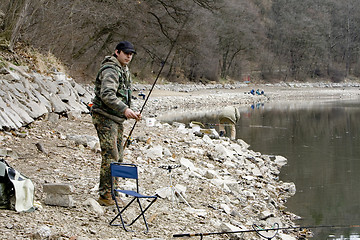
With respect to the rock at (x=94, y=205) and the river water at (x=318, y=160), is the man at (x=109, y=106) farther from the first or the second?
the river water at (x=318, y=160)

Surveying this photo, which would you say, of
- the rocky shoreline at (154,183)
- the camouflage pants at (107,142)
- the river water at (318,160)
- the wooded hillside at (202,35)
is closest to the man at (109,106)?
the camouflage pants at (107,142)

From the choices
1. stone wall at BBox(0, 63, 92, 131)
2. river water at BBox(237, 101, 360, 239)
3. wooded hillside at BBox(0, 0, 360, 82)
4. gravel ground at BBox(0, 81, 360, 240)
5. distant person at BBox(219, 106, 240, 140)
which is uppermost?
wooded hillside at BBox(0, 0, 360, 82)

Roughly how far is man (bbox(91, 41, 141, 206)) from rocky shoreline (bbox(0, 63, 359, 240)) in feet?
1.11

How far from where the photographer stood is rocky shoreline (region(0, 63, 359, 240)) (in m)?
4.14

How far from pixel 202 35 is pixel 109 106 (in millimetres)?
27900

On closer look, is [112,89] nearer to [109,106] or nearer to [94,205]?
[109,106]

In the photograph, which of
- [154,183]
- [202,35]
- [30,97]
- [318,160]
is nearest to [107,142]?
[154,183]

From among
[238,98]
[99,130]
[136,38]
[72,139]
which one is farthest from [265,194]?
[238,98]

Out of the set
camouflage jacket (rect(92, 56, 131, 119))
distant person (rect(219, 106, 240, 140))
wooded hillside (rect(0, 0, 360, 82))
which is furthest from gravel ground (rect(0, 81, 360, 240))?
distant person (rect(219, 106, 240, 140))

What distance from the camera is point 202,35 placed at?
31.7m

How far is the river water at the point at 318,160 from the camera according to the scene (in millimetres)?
7418

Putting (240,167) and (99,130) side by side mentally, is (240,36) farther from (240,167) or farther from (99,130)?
(99,130)

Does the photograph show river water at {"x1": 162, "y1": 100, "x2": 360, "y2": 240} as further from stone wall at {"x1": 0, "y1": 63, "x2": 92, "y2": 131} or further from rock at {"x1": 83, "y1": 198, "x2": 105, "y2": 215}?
stone wall at {"x1": 0, "y1": 63, "x2": 92, "y2": 131}

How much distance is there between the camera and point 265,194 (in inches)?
305
